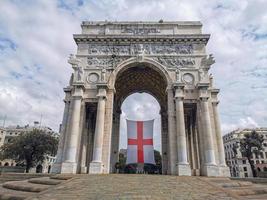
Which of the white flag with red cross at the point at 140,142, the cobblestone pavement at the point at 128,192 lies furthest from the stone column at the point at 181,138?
the cobblestone pavement at the point at 128,192

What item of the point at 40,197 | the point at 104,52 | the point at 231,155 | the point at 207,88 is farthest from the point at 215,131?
the point at 231,155

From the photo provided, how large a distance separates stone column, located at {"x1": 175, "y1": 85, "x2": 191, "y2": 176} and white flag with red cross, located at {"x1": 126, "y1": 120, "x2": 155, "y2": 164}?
17.2ft

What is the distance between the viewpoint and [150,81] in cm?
3025

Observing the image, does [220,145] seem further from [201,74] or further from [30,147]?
[30,147]

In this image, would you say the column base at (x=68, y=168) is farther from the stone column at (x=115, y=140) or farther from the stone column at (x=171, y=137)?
the stone column at (x=171, y=137)

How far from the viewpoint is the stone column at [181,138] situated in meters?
19.6

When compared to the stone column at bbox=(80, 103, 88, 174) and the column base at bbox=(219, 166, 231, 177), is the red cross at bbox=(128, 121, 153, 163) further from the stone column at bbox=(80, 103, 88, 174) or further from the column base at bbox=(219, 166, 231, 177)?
the column base at bbox=(219, 166, 231, 177)

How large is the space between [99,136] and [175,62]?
13.1 metres

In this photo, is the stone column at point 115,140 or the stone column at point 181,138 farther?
the stone column at point 115,140

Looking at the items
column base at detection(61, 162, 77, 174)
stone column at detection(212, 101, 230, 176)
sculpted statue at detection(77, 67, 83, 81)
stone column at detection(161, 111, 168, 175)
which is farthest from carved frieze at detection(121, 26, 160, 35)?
column base at detection(61, 162, 77, 174)

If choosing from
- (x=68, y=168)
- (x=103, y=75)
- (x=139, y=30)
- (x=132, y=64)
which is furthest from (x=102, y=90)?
(x=139, y=30)

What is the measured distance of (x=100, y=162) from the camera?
2005 centimetres

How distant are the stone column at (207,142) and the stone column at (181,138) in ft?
6.77

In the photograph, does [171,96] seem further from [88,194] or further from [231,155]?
[231,155]
